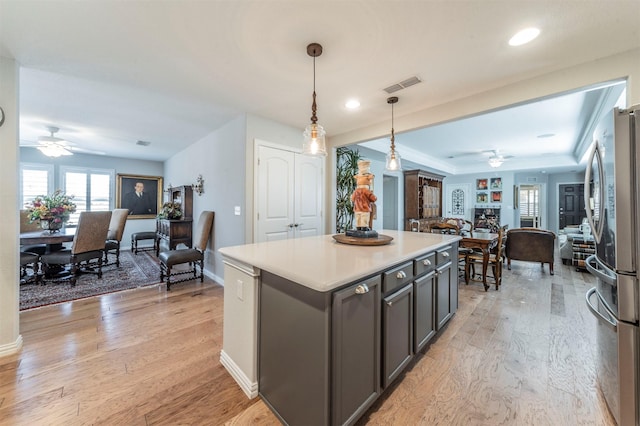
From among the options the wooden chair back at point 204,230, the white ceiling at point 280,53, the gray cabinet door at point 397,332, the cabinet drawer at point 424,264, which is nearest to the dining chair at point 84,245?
the wooden chair back at point 204,230

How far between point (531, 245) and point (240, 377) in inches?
208

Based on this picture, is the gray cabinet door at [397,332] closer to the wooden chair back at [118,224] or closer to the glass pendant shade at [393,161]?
the glass pendant shade at [393,161]

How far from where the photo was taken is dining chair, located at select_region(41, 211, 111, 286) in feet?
11.9

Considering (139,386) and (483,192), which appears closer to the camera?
(139,386)

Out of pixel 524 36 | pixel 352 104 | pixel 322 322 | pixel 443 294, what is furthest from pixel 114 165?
pixel 524 36

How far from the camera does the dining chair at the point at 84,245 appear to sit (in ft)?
11.9

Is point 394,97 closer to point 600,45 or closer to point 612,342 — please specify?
point 600,45

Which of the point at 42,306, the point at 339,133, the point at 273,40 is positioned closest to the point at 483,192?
the point at 339,133

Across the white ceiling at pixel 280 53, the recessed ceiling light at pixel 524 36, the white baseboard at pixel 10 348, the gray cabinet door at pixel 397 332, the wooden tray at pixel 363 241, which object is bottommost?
the white baseboard at pixel 10 348

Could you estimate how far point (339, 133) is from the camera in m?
4.39

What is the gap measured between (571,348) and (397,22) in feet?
9.95

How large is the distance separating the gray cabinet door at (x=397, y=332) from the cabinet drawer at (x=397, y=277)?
0.05 metres

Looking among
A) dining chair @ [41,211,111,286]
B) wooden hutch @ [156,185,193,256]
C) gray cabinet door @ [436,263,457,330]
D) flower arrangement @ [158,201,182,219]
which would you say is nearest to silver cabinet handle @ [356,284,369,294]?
gray cabinet door @ [436,263,457,330]

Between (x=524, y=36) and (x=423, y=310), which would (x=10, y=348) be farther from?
(x=524, y=36)
